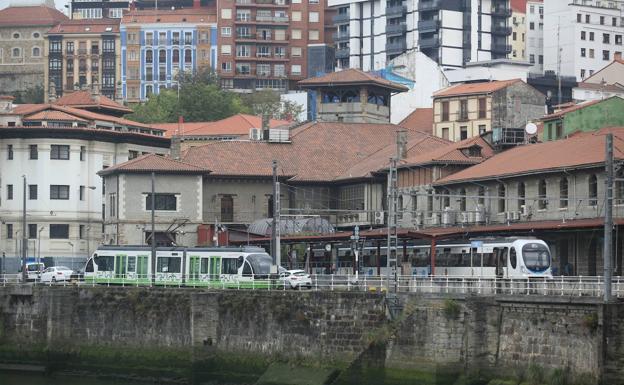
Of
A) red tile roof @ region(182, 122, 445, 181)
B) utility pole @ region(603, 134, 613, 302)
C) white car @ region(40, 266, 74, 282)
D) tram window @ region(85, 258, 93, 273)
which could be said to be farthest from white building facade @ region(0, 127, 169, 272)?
utility pole @ region(603, 134, 613, 302)

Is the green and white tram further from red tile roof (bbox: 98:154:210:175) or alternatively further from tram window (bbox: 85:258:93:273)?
red tile roof (bbox: 98:154:210:175)

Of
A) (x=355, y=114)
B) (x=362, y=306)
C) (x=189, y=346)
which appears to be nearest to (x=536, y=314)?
(x=362, y=306)

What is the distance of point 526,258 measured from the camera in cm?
8100

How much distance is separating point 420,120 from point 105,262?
3231 inches

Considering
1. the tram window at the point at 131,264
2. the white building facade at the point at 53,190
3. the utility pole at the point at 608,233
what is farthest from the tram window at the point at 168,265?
the white building facade at the point at 53,190

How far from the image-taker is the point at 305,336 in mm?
77312

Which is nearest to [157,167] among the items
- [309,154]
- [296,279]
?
[309,154]

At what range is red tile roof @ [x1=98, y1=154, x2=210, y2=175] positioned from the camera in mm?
119562

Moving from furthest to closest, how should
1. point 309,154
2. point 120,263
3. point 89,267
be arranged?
point 309,154, point 89,267, point 120,263

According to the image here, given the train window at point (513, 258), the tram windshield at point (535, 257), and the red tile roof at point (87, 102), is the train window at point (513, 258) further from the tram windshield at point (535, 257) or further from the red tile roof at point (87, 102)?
the red tile roof at point (87, 102)

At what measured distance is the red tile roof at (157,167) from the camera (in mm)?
119562

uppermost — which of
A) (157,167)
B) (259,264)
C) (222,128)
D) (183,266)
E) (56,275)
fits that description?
(222,128)

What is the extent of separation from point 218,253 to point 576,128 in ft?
120

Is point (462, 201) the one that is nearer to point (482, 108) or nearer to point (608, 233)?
point (608, 233)
